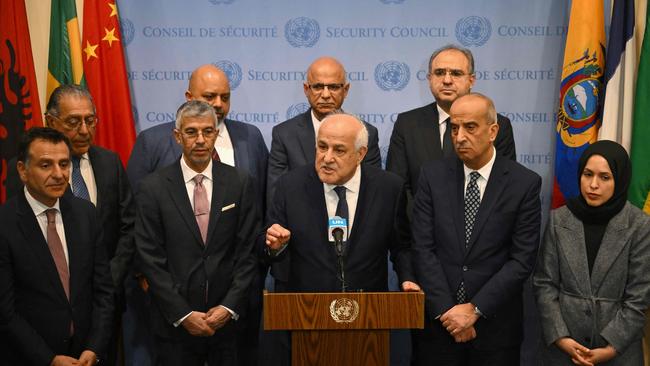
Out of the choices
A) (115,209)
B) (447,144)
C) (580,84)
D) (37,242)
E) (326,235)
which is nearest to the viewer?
(37,242)

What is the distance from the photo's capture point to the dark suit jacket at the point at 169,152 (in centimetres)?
422

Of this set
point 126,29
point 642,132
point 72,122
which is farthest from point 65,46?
point 642,132

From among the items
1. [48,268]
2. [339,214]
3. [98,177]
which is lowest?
[48,268]

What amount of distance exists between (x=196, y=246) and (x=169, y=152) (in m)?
0.84

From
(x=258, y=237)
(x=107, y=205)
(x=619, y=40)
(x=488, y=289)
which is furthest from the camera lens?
(x=619, y=40)

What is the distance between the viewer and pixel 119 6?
5.18 m

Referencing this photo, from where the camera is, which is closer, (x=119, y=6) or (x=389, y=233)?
(x=389, y=233)

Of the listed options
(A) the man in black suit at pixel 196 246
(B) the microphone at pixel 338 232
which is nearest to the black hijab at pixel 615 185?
(B) the microphone at pixel 338 232

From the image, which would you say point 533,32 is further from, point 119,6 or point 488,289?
point 119,6

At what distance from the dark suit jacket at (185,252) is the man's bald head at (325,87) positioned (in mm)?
888

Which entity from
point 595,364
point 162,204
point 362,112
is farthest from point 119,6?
point 595,364

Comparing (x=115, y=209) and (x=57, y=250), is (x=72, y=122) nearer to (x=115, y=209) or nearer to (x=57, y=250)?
(x=115, y=209)

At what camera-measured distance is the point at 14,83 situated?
14.8ft

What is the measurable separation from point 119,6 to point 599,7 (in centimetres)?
311
